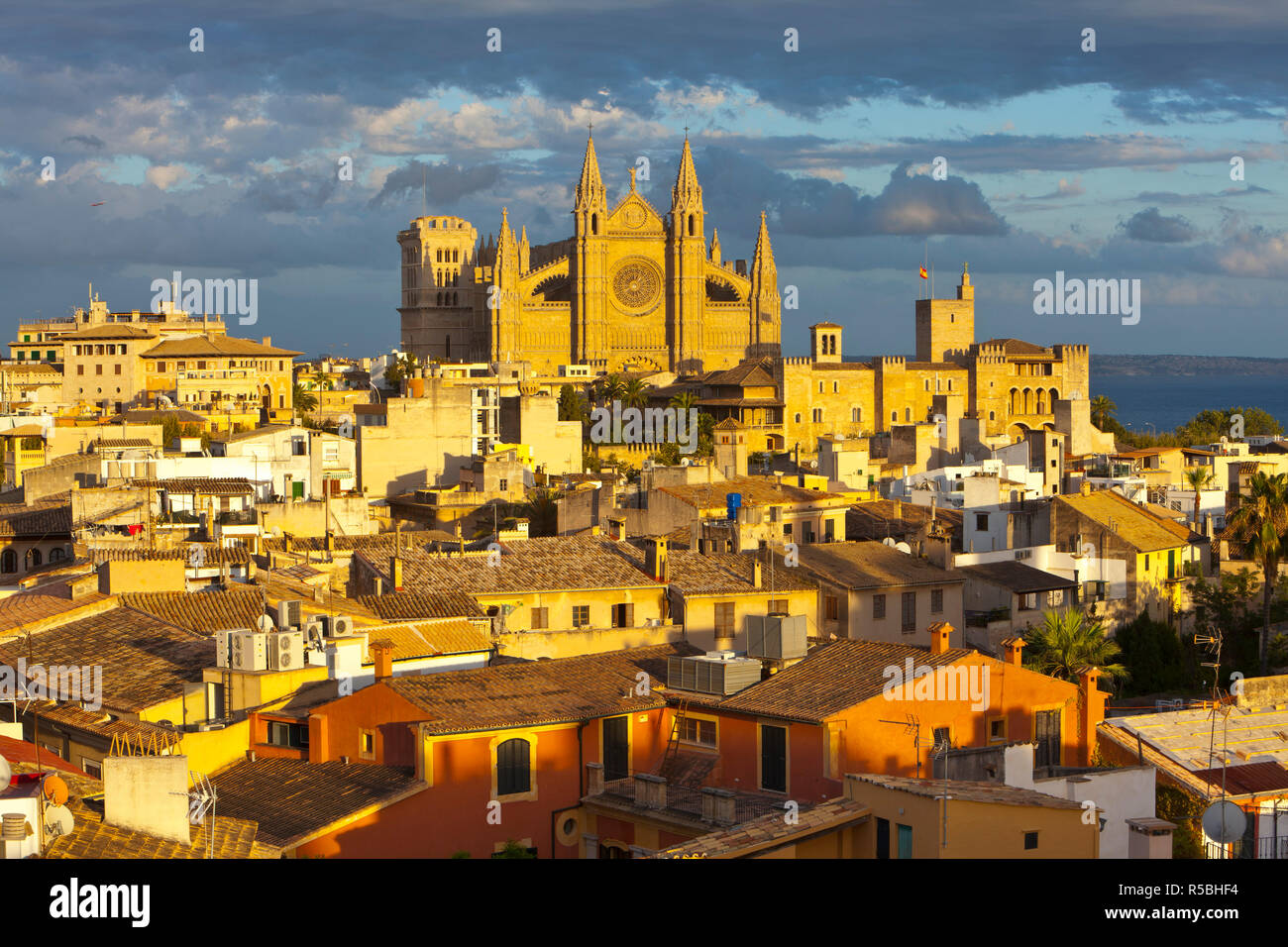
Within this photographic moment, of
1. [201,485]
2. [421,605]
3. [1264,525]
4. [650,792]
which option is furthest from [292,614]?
[1264,525]

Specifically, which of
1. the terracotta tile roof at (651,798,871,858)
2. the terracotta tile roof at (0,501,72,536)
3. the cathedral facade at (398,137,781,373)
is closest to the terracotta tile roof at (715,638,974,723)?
the terracotta tile roof at (651,798,871,858)

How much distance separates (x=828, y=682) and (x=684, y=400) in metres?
73.5

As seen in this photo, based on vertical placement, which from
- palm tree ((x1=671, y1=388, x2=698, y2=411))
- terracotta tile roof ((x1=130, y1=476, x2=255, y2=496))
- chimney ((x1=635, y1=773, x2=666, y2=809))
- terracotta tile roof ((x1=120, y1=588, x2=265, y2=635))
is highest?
palm tree ((x1=671, y1=388, x2=698, y2=411))

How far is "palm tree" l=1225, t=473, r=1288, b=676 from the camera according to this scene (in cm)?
3922

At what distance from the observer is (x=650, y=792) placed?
17.2 m

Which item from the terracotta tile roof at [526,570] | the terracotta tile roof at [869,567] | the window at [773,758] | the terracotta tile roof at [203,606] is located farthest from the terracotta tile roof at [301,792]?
the terracotta tile roof at [869,567]

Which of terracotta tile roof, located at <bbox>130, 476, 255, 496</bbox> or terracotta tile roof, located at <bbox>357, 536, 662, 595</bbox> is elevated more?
terracotta tile roof, located at <bbox>130, 476, 255, 496</bbox>

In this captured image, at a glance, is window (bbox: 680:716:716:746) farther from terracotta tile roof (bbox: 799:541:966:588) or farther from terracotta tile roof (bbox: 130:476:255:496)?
terracotta tile roof (bbox: 130:476:255:496)

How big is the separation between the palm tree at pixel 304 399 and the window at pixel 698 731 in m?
66.6

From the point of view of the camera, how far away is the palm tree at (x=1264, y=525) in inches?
1544

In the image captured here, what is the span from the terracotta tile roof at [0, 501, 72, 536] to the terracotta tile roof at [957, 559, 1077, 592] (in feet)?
60.6

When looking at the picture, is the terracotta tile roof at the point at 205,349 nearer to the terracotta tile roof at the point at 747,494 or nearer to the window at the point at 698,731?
the terracotta tile roof at the point at 747,494

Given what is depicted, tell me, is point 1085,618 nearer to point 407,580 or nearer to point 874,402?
point 407,580

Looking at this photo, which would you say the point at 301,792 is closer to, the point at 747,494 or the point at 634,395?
the point at 747,494
